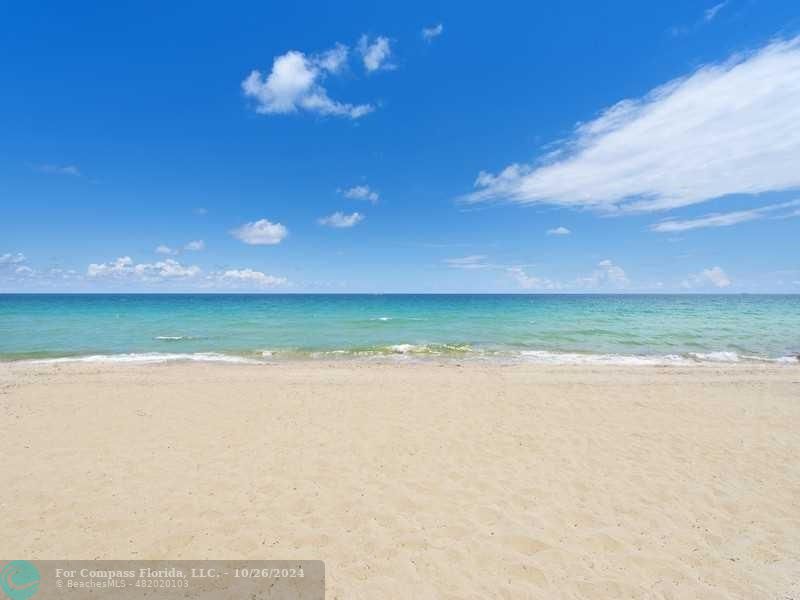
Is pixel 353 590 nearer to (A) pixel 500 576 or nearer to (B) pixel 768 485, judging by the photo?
(A) pixel 500 576

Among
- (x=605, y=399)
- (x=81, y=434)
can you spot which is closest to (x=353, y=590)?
(x=81, y=434)

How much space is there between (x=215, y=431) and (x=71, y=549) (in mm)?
3707

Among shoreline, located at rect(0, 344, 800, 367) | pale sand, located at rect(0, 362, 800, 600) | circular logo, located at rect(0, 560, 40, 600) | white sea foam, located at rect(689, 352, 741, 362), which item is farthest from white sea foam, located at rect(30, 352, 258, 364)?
white sea foam, located at rect(689, 352, 741, 362)

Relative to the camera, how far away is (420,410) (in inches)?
380

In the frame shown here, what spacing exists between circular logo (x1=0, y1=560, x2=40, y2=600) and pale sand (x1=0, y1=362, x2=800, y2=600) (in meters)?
0.16

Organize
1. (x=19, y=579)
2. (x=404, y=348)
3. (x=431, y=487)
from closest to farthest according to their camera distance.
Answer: (x=19, y=579) < (x=431, y=487) < (x=404, y=348)

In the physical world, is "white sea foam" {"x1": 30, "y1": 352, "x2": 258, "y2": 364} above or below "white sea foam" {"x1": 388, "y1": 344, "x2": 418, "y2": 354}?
above

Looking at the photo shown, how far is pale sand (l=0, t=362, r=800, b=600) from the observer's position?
166 inches

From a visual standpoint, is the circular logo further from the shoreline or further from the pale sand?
the shoreline

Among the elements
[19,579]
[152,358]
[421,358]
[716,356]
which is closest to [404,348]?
[421,358]

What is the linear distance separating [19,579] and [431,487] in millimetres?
5085

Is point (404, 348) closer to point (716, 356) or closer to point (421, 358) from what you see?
point (421, 358)

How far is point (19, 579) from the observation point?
159 inches

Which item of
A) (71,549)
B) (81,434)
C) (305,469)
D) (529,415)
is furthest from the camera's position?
(529,415)
